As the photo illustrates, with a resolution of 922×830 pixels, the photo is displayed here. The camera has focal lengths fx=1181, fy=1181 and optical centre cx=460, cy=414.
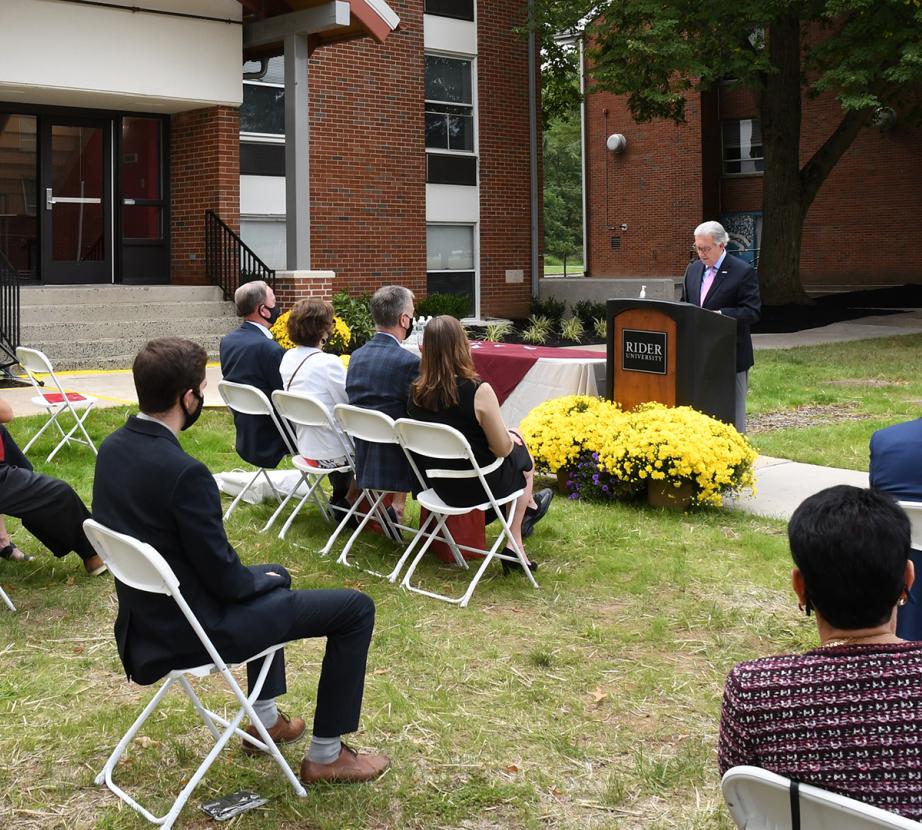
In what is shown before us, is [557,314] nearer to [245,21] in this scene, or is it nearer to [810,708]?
[245,21]

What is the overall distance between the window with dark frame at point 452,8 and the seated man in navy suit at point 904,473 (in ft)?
64.5

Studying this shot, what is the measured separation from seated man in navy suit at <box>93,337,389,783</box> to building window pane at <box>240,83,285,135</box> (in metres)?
16.4

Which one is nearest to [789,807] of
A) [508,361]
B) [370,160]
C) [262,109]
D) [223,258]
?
[508,361]

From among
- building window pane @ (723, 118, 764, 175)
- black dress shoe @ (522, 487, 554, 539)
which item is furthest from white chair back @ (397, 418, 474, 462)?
building window pane @ (723, 118, 764, 175)

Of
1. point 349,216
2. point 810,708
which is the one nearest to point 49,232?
point 349,216

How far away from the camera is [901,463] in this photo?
3.42 metres

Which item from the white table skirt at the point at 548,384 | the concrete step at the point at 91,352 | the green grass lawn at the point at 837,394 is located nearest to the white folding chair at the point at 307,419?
the white table skirt at the point at 548,384

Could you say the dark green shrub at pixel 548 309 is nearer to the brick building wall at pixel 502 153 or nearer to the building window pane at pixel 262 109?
the brick building wall at pixel 502 153

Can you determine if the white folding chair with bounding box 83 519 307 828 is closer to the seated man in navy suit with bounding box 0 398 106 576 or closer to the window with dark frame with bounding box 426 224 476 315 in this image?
the seated man in navy suit with bounding box 0 398 106 576

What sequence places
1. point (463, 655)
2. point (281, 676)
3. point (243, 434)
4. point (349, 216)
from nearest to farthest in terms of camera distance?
point (281, 676) → point (463, 655) → point (243, 434) → point (349, 216)

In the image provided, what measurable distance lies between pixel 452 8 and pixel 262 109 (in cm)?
490

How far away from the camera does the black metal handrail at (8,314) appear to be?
13.1 m

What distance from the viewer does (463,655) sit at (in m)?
4.84

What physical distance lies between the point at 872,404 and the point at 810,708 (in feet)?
33.8
